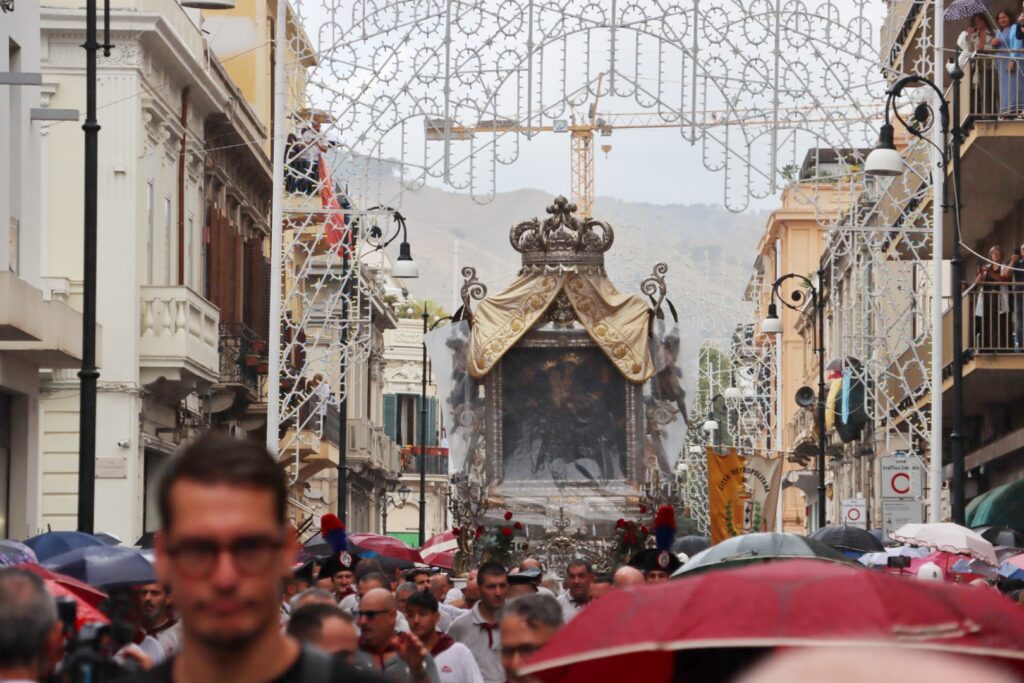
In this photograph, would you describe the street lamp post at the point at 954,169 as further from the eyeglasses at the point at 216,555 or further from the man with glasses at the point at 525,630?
the eyeglasses at the point at 216,555

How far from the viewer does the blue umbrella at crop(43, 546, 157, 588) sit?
1333cm

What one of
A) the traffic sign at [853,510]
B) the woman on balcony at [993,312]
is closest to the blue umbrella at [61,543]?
the woman on balcony at [993,312]

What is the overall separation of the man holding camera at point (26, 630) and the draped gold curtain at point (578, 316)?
21829 millimetres

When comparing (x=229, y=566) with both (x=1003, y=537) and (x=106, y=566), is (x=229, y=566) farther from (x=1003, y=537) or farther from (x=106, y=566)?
(x=1003, y=537)

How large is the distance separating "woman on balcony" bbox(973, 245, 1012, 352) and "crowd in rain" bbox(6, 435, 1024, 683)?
15.7 m

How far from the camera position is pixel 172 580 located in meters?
4.21

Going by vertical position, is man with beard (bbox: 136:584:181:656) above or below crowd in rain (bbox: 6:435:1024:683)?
below

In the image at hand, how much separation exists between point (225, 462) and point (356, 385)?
60411 mm

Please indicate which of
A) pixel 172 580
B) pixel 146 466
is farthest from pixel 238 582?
pixel 146 466

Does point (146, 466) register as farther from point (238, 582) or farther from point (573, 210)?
point (238, 582)

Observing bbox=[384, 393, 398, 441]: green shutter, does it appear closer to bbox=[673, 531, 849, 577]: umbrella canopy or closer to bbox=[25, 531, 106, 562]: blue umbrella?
bbox=[25, 531, 106, 562]: blue umbrella

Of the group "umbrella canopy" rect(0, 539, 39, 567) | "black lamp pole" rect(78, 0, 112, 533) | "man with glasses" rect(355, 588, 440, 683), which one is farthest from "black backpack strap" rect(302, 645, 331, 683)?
"black lamp pole" rect(78, 0, 112, 533)

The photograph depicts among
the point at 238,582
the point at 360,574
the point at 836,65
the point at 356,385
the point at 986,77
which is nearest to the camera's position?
the point at 238,582

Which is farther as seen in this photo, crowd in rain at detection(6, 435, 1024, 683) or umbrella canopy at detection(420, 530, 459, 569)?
umbrella canopy at detection(420, 530, 459, 569)
